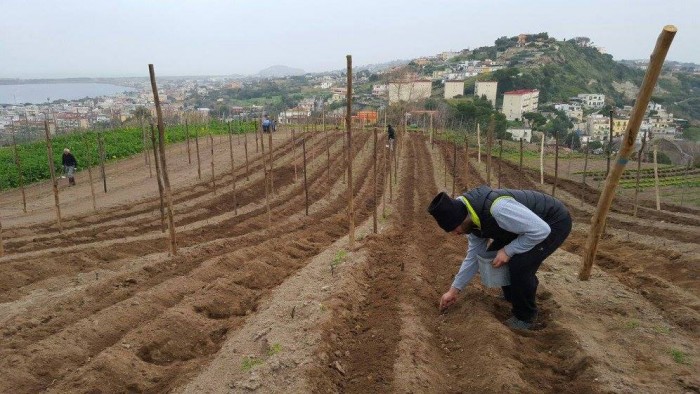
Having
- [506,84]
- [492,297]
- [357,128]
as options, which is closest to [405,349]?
[492,297]

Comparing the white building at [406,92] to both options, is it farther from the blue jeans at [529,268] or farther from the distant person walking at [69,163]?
the blue jeans at [529,268]

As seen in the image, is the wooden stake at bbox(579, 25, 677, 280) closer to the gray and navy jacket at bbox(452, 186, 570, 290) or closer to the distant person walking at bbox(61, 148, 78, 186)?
the gray and navy jacket at bbox(452, 186, 570, 290)

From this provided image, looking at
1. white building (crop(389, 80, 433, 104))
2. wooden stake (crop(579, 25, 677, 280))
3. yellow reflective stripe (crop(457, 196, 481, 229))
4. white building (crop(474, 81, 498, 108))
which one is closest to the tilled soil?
wooden stake (crop(579, 25, 677, 280))

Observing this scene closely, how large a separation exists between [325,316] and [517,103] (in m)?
67.7

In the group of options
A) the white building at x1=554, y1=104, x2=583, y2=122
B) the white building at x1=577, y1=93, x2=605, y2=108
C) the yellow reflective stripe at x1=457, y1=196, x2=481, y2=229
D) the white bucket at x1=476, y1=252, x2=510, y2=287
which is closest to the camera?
the yellow reflective stripe at x1=457, y1=196, x2=481, y2=229

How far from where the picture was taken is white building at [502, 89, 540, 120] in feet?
216

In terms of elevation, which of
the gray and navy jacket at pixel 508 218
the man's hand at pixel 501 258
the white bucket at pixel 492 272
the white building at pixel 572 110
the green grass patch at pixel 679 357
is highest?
the gray and navy jacket at pixel 508 218

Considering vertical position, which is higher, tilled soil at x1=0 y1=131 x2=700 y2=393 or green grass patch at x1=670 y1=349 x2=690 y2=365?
green grass patch at x1=670 y1=349 x2=690 y2=365

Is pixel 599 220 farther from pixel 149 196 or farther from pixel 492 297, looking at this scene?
pixel 149 196

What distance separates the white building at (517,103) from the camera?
65.7 metres

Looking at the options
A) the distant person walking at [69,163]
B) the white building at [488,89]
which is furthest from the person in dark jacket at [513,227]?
the white building at [488,89]

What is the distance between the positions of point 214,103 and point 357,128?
167 ft

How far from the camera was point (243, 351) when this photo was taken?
4215 millimetres

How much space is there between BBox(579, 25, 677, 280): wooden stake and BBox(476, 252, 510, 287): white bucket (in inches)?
65.5
